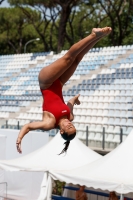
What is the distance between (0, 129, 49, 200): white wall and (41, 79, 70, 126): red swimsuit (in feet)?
25.5

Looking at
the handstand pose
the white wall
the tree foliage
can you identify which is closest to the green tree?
the tree foliage

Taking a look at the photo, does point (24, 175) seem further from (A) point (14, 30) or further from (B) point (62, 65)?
(A) point (14, 30)

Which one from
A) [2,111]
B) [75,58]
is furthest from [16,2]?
[75,58]

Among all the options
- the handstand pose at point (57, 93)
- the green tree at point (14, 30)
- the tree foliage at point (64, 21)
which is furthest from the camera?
the green tree at point (14, 30)

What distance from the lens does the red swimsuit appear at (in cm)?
616

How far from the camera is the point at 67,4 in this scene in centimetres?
3506

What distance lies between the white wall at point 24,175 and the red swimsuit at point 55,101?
7787 mm

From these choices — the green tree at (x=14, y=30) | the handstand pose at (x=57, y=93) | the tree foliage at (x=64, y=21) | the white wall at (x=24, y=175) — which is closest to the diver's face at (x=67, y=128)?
the handstand pose at (x=57, y=93)

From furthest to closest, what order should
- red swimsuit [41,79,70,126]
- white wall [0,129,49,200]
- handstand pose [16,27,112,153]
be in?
white wall [0,129,49,200], red swimsuit [41,79,70,126], handstand pose [16,27,112,153]

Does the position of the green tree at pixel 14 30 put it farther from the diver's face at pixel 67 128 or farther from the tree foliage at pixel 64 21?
the diver's face at pixel 67 128

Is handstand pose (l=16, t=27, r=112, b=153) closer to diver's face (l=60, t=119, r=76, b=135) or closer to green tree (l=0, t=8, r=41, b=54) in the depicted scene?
diver's face (l=60, t=119, r=76, b=135)

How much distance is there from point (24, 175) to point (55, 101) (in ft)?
27.5

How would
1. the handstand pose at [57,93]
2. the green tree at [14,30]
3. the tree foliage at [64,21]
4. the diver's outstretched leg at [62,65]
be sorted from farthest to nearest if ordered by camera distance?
the green tree at [14,30] < the tree foliage at [64,21] < the handstand pose at [57,93] < the diver's outstretched leg at [62,65]

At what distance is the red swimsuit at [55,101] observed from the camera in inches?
243
